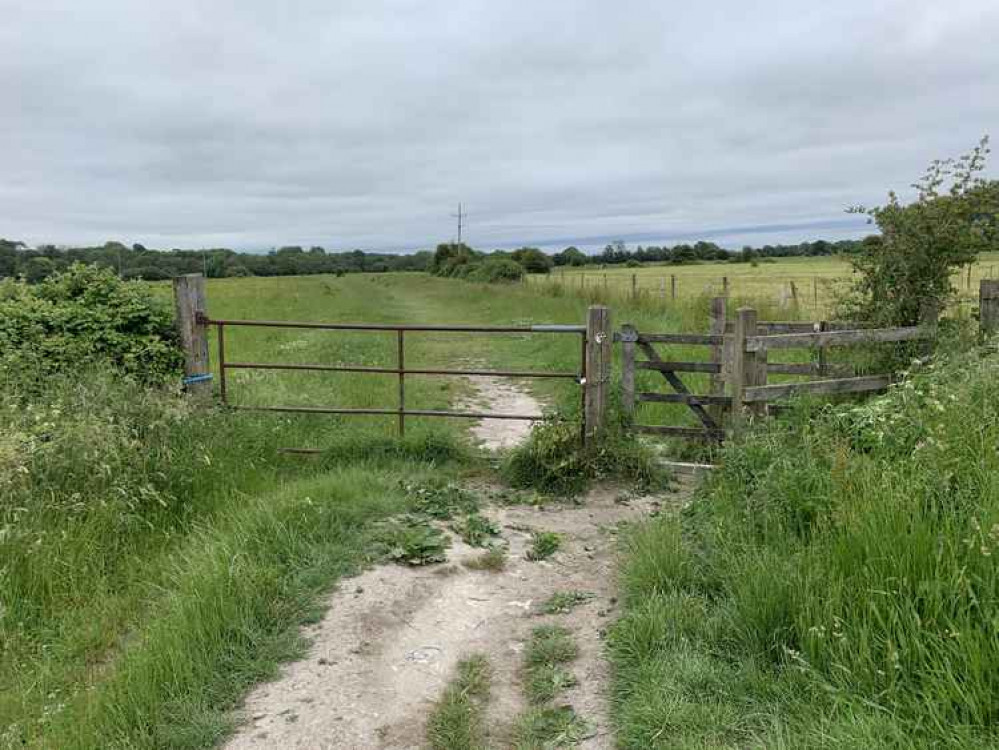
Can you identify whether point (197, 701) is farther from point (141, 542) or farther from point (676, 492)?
point (676, 492)

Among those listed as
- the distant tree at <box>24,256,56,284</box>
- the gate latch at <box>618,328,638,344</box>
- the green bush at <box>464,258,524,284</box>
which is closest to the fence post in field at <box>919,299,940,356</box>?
the gate latch at <box>618,328,638,344</box>

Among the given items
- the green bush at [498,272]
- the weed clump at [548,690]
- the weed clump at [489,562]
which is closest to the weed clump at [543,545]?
the weed clump at [489,562]

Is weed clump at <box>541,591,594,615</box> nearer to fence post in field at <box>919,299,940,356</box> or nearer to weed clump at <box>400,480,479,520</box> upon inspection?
weed clump at <box>400,480,479,520</box>

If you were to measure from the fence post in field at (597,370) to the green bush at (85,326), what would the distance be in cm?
416

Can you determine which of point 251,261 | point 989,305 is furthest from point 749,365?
point 251,261

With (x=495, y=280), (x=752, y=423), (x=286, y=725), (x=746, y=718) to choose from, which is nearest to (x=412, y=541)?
(x=286, y=725)

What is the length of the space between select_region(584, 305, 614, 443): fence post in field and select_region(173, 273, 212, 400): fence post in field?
3820mm

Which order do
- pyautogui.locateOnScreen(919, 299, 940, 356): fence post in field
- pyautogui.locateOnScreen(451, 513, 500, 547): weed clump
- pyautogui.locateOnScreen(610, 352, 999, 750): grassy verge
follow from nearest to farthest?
1. pyautogui.locateOnScreen(610, 352, 999, 750): grassy verge
2. pyautogui.locateOnScreen(451, 513, 500, 547): weed clump
3. pyautogui.locateOnScreen(919, 299, 940, 356): fence post in field

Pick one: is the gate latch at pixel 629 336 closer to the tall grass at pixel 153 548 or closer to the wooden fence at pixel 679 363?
the wooden fence at pixel 679 363

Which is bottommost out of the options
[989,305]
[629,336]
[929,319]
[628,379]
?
[628,379]

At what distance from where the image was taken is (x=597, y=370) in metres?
6.73

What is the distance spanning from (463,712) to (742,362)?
403 cm

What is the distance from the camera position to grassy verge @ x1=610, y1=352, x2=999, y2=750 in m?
2.71

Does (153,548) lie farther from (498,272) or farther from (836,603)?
(498,272)
